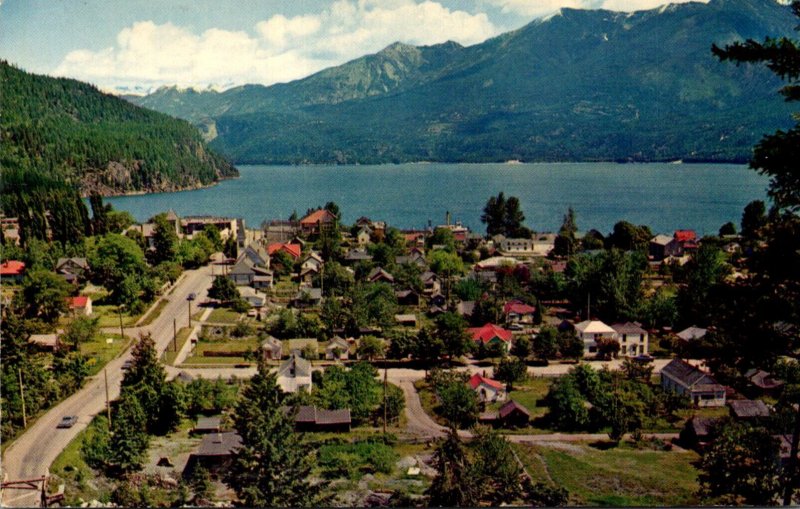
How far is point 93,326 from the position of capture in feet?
45.4

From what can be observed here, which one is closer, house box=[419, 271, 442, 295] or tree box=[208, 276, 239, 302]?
tree box=[208, 276, 239, 302]

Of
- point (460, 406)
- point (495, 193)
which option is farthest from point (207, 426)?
point (495, 193)

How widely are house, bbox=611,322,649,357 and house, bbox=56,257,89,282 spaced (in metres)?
14.4

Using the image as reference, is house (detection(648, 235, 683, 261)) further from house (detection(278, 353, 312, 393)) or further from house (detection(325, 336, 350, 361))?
house (detection(278, 353, 312, 393))

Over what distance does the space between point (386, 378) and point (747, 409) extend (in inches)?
223

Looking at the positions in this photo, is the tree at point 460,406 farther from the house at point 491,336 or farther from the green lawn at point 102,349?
the green lawn at point 102,349

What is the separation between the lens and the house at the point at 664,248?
2422cm

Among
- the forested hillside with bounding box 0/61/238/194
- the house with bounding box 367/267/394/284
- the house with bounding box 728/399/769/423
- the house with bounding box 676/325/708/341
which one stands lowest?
the house with bounding box 728/399/769/423

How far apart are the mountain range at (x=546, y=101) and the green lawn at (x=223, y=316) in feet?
227

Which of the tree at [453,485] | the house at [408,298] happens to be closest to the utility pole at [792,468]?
the tree at [453,485]

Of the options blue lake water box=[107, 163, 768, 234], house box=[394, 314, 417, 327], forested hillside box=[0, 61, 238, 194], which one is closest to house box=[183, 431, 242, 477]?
house box=[394, 314, 417, 327]

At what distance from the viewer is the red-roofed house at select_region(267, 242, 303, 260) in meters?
22.4

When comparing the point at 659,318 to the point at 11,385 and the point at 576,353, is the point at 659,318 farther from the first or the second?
the point at 11,385

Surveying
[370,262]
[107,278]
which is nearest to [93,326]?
[107,278]
